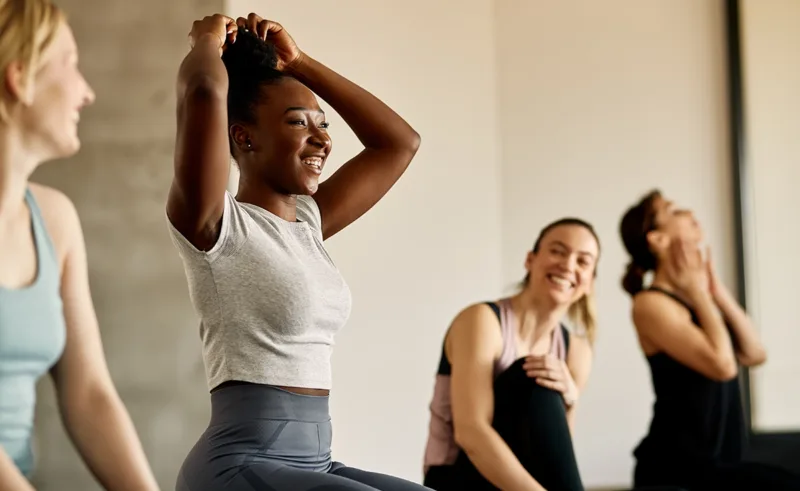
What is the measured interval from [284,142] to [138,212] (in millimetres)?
1027

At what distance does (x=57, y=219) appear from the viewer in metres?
1.00

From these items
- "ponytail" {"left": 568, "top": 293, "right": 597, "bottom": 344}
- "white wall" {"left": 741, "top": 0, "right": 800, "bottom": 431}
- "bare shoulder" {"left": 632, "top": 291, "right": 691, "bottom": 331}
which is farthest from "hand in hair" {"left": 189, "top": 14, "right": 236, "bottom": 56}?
"white wall" {"left": 741, "top": 0, "right": 800, "bottom": 431}

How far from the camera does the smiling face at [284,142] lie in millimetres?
1463

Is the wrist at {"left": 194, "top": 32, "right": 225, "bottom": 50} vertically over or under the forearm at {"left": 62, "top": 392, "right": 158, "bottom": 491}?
over

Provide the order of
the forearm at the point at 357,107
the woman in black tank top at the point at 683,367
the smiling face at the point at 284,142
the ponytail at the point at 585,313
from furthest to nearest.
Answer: the woman in black tank top at the point at 683,367 → the ponytail at the point at 585,313 → the forearm at the point at 357,107 → the smiling face at the point at 284,142

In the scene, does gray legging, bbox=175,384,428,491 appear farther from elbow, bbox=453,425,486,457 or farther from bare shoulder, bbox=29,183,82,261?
elbow, bbox=453,425,486,457

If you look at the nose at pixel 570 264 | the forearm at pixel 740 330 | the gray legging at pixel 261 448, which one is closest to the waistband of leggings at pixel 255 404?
the gray legging at pixel 261 448

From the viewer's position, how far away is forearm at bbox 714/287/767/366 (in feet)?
10.9

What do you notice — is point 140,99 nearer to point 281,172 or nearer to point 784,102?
point 281,172

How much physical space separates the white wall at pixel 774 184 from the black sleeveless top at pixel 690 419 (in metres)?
0.96

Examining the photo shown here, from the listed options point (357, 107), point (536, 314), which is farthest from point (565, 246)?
point (357, 107)

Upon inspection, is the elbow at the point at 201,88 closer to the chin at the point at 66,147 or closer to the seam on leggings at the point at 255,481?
the chin at the point at 66,147

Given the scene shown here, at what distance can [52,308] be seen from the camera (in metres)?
0.94

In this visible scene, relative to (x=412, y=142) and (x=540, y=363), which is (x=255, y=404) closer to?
(x=412, y=142)
